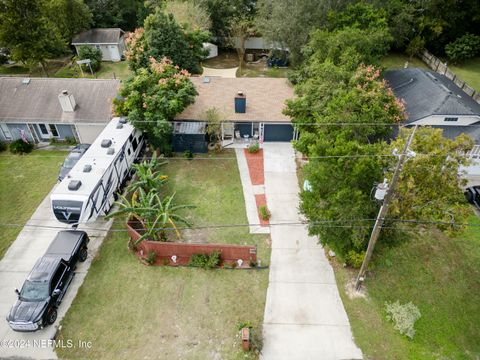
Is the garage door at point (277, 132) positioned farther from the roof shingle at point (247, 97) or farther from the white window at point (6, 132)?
the white window at point (6, 132)

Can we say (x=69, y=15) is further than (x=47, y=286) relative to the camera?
Yes

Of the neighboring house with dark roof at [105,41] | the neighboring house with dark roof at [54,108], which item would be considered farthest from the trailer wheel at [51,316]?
the neighboring house with dark roof at [105,41]

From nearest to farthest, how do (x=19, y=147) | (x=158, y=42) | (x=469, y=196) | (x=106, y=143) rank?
(x=469, y=196)
(x=106, y=143)
(x=19, y=147)
(x=158, y=42)

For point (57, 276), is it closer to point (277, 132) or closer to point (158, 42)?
point (277, 132)

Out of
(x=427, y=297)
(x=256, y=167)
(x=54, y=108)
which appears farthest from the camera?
(x=54, y=108)

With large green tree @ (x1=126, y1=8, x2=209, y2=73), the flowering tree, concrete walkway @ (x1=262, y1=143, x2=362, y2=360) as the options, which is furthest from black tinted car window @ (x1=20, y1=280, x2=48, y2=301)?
large green tree @ (x1=126, y1=8, x2=209, y2=73)

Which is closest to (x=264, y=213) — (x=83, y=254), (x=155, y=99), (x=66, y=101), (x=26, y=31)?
(x=83, y=254)

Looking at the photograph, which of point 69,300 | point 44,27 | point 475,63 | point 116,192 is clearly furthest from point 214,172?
point 475,63
